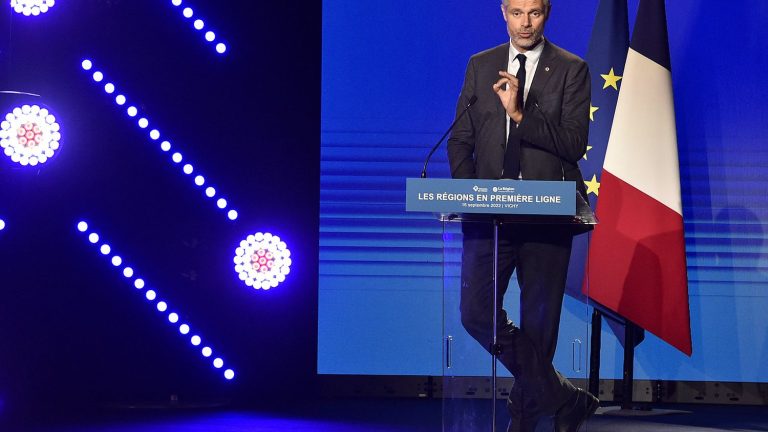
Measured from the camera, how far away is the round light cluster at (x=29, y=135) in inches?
220

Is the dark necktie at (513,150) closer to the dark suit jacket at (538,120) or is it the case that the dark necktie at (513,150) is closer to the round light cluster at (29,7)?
the dark suit jacket at (538,120)

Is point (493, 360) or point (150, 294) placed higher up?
point (150, 294)

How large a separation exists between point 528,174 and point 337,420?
1990 millimetres

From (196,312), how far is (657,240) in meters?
2.52

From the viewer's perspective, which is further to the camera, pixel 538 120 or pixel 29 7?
pixel 29 7

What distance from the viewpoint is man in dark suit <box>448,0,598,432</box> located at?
146 inches

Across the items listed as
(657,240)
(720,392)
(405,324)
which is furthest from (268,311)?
(720,392)

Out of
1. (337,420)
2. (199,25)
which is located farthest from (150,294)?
(199,25)

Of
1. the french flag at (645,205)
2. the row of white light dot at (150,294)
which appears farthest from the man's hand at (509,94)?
the row of white light dot at (150,294)

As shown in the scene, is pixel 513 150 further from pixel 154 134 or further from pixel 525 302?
pixel 154 134

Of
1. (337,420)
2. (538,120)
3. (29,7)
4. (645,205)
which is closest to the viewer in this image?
(538,120)

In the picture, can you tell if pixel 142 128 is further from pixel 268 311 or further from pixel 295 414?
pixel 295 414

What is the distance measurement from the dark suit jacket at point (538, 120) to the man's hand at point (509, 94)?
0.12 metres

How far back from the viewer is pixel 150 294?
5.76 m
